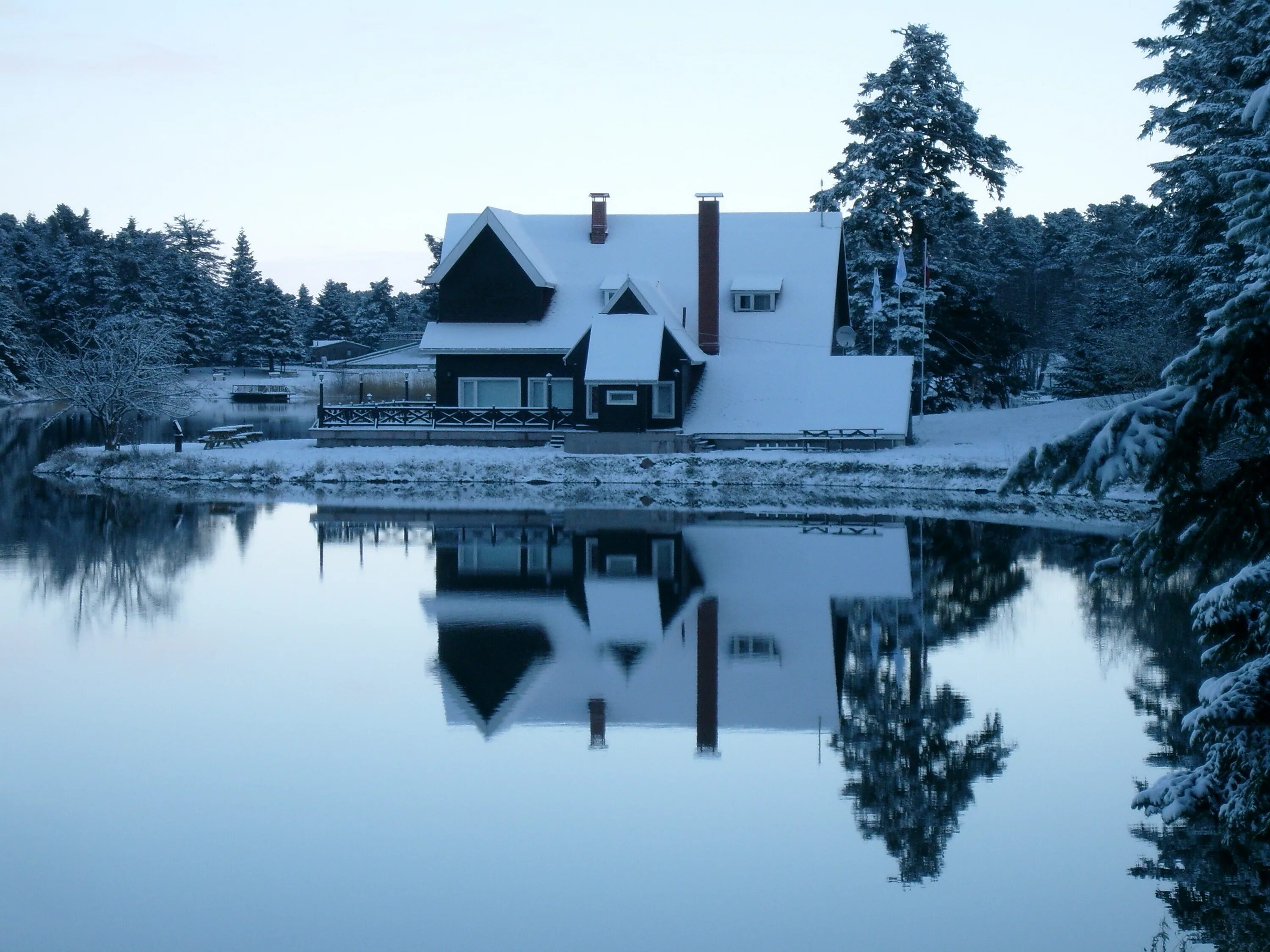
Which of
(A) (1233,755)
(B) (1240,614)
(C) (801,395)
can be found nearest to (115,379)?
(C) (801,395)

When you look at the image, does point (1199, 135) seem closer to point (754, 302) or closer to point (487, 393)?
point (754, 302)

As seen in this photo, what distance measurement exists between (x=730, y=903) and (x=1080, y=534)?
69.9 ft

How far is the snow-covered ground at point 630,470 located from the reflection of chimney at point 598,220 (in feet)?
32.1

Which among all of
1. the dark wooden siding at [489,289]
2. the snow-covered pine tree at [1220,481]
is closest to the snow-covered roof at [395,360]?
the dark wooden siding at [489,289]

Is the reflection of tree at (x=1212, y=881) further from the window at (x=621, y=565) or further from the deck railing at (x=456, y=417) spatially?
the deck railing at (x=456, y=417)

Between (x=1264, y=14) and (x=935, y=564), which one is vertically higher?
(x=1264, y=14)

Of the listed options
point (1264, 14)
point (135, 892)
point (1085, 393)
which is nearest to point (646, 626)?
point (135, 892)

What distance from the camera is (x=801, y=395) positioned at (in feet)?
140

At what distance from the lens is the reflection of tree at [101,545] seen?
2106cm

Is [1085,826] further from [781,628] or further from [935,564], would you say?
[935,564]

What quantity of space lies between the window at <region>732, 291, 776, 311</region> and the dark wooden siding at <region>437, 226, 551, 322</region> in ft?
20.8

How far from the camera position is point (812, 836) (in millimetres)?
10742

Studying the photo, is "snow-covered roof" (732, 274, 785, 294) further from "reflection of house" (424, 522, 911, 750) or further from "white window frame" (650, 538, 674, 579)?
"white window frame" (650, 538, 674, 579)

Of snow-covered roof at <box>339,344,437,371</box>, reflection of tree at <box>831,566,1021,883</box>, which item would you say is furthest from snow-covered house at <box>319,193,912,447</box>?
reflection of tree at <box>831,566,1021,883</box>
